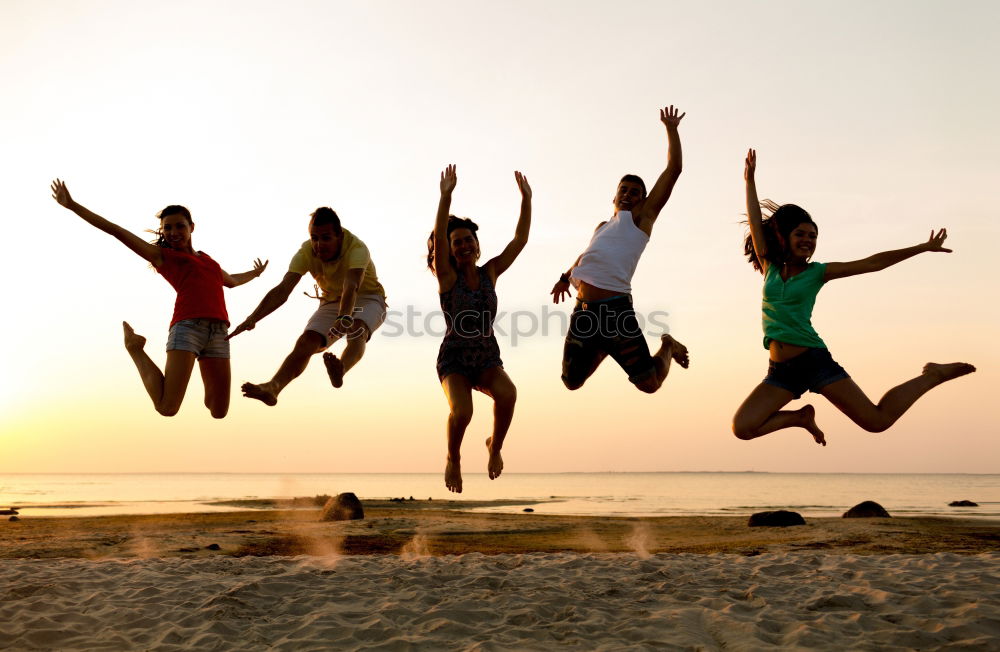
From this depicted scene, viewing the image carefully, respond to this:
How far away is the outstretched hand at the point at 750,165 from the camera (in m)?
7.04

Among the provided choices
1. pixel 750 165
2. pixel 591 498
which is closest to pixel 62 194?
pixel 750 165

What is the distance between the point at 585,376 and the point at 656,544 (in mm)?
9672

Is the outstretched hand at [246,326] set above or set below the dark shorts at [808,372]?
above

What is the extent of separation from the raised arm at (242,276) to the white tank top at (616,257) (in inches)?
145

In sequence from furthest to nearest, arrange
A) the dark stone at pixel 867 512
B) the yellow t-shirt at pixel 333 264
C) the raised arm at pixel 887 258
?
the dark stone at pixel 867 512, the yellow t-shirt at pixel 333 264, the raised arm at pixel 887 258

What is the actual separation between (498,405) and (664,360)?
5.31 feet

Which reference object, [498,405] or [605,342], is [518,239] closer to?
[605,342]

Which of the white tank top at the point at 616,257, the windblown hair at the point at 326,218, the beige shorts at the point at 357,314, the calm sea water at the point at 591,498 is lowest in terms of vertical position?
the calm sea water at the point at 591,498

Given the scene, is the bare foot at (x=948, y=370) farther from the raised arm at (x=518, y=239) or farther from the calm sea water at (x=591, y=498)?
the calm sea water at (x=591, y=498)

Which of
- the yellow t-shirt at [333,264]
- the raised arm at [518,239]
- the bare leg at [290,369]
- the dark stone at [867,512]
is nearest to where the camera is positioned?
the bare leg at [290,369]

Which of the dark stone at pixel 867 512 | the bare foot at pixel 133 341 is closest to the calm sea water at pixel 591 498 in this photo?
the dark stone at pixel 867 512

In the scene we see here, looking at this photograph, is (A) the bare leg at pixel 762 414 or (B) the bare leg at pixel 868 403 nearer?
(B) the bare leg at pixel 868 403

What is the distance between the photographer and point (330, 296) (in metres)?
8.17

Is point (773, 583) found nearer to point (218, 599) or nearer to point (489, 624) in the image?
point (489, 624)
